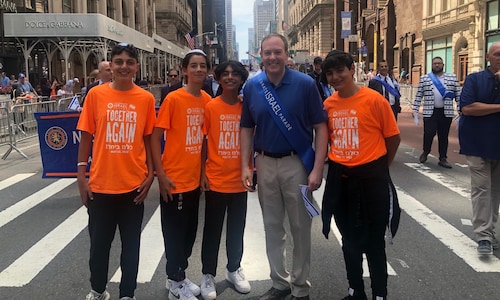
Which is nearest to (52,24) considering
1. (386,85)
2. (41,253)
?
(386,85)

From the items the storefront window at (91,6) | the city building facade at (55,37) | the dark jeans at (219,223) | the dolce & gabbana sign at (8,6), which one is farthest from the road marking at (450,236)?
the storefront window at (91,6)

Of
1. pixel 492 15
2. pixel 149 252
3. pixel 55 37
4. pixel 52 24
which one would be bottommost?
pixel 149 252

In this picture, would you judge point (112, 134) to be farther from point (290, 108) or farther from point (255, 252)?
point (255, 252)

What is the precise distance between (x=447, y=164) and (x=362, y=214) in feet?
23.1

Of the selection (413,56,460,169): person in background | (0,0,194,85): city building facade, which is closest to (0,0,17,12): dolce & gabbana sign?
(0,0,194,85): city building facade

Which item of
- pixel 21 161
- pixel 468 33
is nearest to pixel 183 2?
pixel 468 33

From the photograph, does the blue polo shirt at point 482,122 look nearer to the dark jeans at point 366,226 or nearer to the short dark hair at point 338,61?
the dark jeans at point 366,226

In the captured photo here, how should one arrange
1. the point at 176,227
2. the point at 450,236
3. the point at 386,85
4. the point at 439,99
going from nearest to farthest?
the point at 176,227 < the point at 450,236 < the point at 439,99 < the point at 386,85

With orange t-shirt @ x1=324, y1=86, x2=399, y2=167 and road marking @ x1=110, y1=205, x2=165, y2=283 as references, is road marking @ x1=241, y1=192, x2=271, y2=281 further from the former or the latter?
orange t-shirt @ x1=324, y1=86, x2=399, y2=167

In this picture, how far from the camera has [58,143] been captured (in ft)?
25.8

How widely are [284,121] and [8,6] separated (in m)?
27.8

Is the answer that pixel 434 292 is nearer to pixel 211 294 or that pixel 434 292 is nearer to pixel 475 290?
pixel 475 290

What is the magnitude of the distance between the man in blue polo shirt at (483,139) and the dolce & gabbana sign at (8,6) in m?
27.0

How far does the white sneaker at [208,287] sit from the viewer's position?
3954 mm
